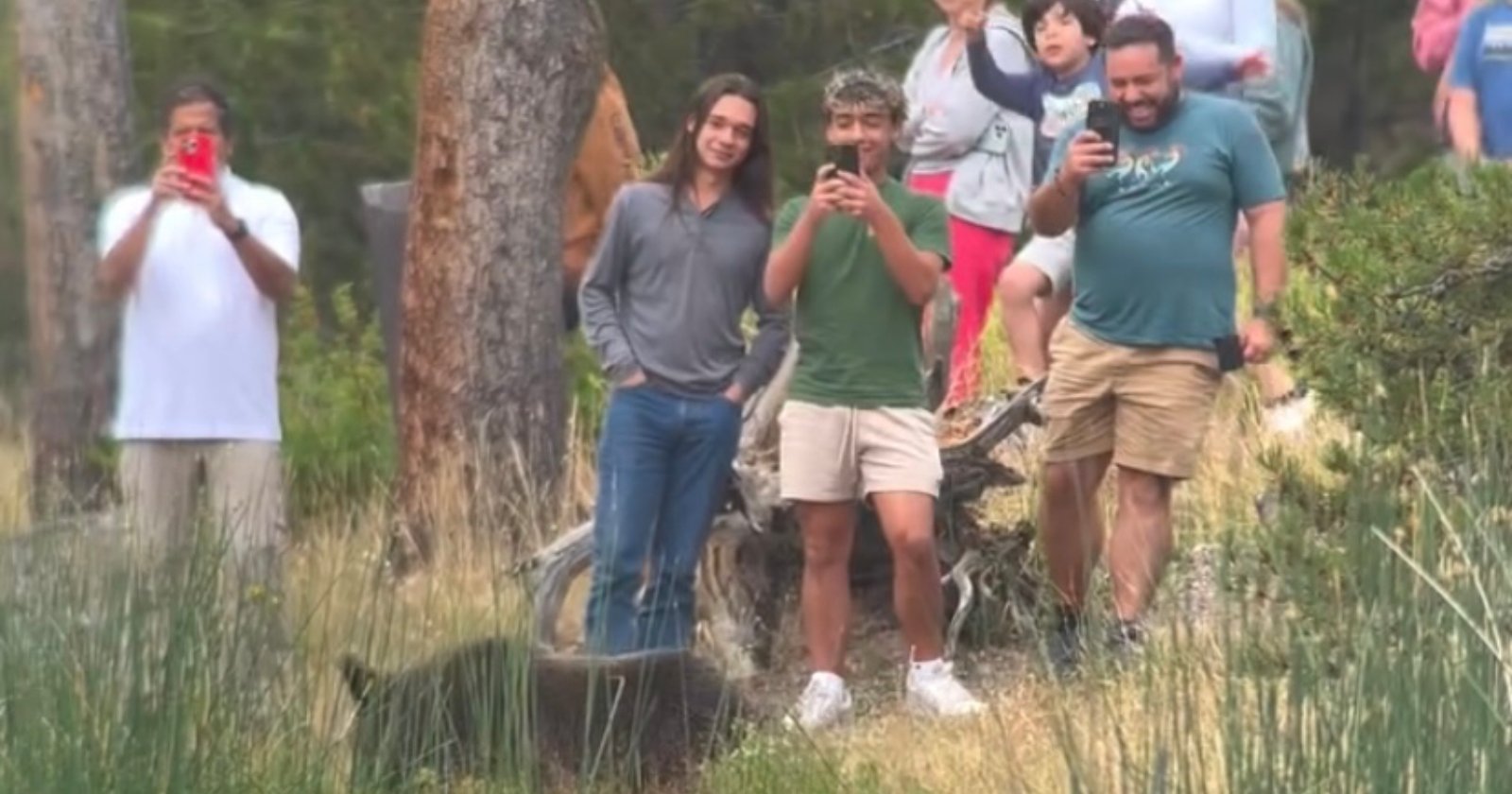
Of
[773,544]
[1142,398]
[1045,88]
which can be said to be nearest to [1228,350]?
[1142,398]

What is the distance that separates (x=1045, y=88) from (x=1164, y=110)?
2274 millimetres

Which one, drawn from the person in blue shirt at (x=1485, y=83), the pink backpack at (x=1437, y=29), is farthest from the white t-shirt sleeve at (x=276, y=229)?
the pink backpack at (x=1437, y=29)

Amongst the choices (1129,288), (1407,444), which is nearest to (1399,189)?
(1407,444)

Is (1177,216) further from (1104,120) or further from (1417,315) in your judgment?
(1417,315)

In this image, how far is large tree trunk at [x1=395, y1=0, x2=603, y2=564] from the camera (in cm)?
962

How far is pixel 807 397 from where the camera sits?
7984 millimetres

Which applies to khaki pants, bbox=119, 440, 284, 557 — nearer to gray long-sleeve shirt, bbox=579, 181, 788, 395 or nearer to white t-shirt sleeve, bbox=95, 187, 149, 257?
white t-shirt sleeve, bbox=95, 187, 149, 257

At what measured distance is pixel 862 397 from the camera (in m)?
7.91

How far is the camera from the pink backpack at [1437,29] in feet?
33.1

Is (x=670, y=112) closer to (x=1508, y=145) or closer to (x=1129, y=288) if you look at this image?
(x=1508, y=145)

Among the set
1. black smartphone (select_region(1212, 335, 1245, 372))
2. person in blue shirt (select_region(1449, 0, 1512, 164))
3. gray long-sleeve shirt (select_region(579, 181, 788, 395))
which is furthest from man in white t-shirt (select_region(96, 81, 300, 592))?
person in blue shirt (select_region(1449, 0, 1512, 164))

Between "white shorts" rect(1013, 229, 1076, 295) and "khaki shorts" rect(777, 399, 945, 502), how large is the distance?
6.39ft

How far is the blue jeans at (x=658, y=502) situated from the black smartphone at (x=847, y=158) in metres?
0.70

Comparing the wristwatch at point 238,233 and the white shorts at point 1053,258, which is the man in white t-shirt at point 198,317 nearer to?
the wristwatch at point 238,233
